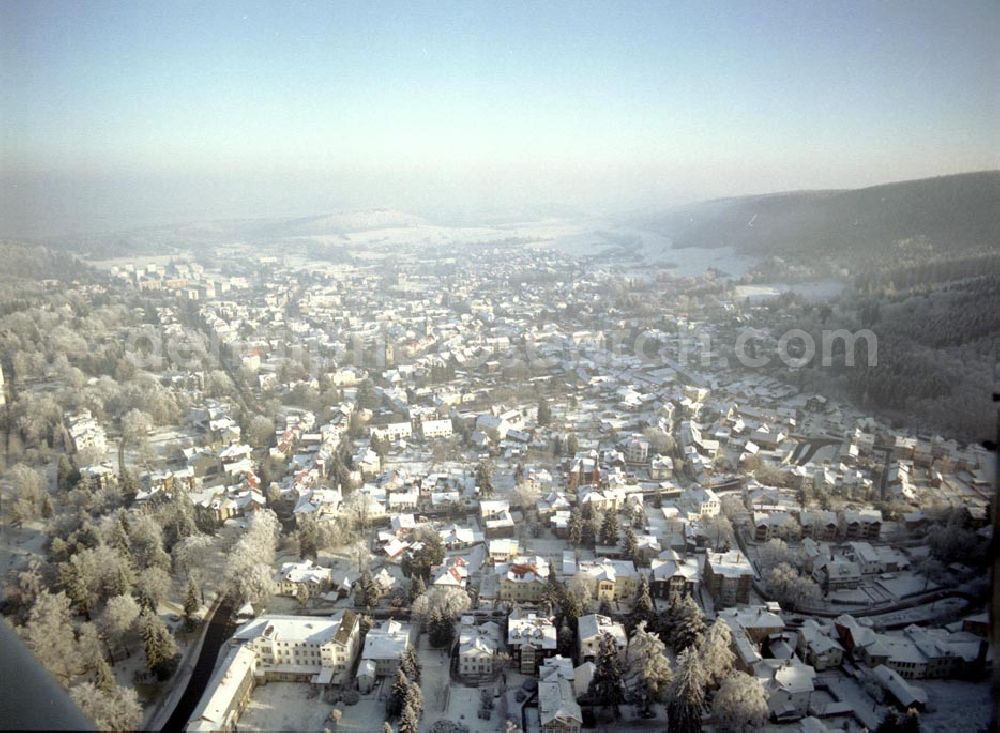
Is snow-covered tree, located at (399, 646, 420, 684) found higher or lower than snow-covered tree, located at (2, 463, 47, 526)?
lower

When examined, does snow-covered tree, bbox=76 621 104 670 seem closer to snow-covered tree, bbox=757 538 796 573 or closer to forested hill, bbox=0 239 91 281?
forested hill, bbox=0 239 91 281

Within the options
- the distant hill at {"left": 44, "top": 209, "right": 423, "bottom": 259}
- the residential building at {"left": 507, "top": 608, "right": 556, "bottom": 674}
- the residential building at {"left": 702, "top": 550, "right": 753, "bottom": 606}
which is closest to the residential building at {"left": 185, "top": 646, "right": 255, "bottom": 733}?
the residential building at {"left": 507, "top": 608, "right": 556, "bottom": 674}

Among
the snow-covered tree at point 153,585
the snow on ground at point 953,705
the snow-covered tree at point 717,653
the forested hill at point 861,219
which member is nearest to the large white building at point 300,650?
the snow-covered tree at point 153,585

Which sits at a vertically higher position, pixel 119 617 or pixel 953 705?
pixel 119 617

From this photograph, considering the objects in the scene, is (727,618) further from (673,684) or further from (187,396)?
(187,396)

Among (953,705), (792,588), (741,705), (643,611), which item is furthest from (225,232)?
(953,705)

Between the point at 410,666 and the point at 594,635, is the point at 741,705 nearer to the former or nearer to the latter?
the point at 594,635

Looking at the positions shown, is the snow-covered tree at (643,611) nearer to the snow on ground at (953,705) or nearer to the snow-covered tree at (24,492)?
the snow on ground at (953,705)
